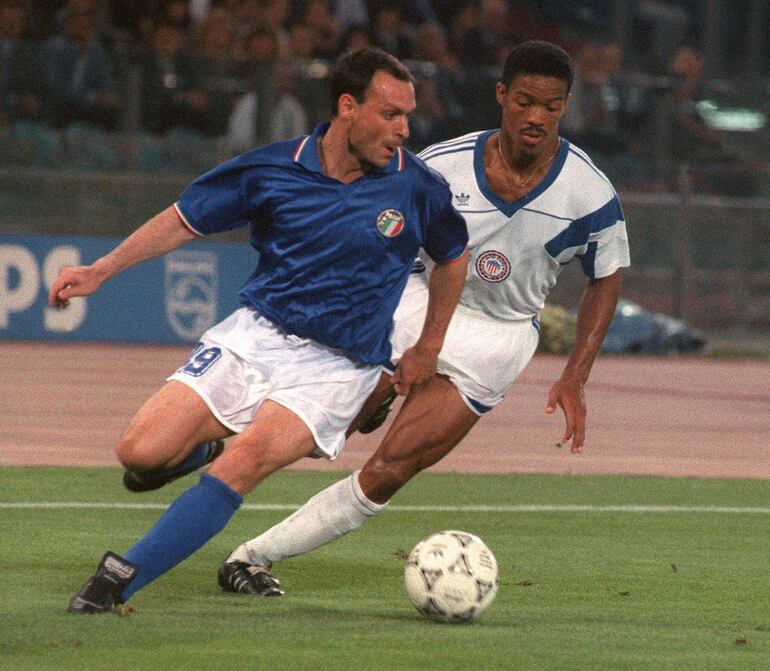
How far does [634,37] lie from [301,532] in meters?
18.9

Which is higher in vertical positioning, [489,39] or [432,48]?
[432,48]

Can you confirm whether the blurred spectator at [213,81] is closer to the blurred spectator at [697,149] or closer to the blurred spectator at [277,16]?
the blurred spectator at [277,16]

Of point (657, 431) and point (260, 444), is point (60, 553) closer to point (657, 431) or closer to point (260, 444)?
point (260, 444)

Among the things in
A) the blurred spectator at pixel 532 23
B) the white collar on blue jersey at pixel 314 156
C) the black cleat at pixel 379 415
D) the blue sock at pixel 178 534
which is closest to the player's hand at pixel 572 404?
the black cleat at pixel 379 415

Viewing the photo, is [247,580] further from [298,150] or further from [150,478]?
[298,150]

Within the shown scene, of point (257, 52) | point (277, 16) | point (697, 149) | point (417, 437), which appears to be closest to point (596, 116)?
point (697, 149)

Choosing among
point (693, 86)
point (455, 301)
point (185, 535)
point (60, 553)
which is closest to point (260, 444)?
point (185, 535)

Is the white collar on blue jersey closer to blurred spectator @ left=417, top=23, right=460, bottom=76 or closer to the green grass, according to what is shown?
the green grass

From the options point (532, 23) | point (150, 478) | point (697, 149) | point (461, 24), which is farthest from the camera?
point (532, 23)

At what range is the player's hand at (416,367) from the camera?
624 centimetres

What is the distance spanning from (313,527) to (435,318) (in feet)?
2.94

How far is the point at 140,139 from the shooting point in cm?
1752

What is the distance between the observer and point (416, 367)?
6258 mm

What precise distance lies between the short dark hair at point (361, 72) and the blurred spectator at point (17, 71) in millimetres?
11453
